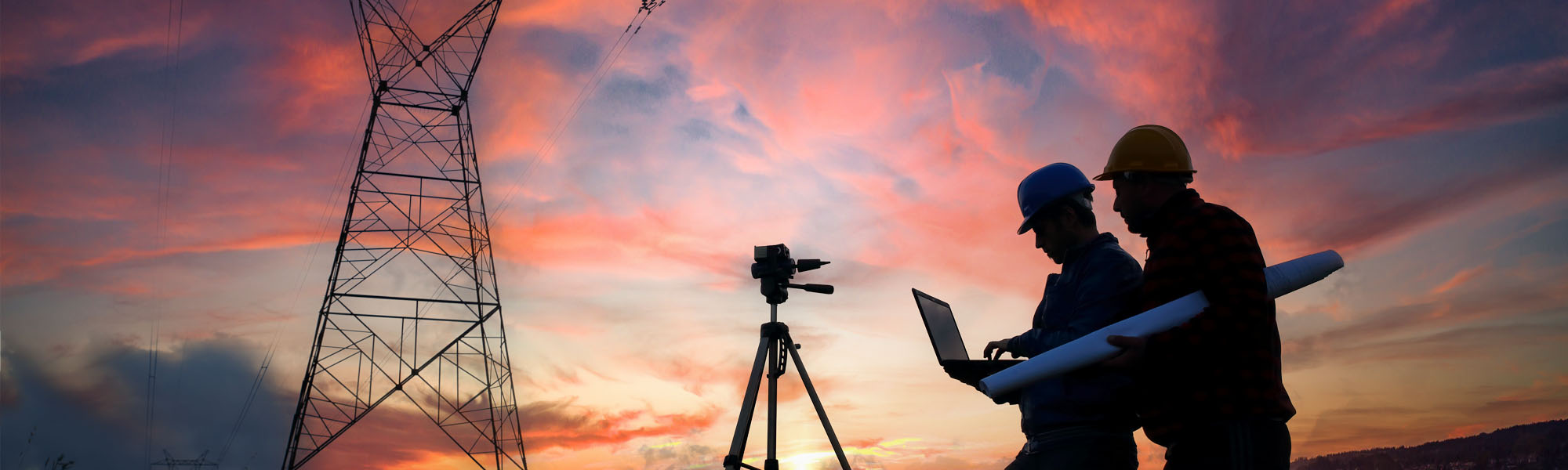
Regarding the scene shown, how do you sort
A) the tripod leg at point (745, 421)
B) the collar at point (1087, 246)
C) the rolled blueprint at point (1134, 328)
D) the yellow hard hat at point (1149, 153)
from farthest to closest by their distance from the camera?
the tripod leg at point (745, 421) → the collar at point (1087, 246) → the yellow hard hat at point (1149, 153) → the rolled blueprint at point (1134, 328)

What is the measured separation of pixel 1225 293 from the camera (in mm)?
2557

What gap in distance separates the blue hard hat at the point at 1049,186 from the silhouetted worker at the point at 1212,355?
633 mm

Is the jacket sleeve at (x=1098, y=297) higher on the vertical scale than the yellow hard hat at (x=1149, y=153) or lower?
lower

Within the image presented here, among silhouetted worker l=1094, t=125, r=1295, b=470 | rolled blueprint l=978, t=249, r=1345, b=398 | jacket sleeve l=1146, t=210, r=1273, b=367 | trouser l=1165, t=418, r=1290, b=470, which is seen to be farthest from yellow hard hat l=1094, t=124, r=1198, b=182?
trouser l=1165, t=418, r=1290, b=470

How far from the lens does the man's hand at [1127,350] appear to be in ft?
8.62

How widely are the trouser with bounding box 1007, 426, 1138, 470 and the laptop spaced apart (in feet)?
1.14

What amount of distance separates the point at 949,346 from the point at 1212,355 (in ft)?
4.11

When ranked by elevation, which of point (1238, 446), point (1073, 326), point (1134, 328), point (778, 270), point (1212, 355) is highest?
point (778, 270)

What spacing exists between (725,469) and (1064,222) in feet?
14.7

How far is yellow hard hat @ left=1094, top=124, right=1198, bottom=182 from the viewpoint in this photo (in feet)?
9.71

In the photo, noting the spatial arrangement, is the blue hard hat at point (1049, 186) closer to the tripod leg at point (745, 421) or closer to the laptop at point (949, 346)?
the laptop at point (949, 346)

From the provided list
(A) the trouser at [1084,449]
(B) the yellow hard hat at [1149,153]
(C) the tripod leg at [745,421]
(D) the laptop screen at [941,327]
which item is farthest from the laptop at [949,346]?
(C) the tripod leg at [745,421]

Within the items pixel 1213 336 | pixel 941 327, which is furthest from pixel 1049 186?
pixel 1213 336

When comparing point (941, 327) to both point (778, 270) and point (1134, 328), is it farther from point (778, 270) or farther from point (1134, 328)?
point (778, 270)
